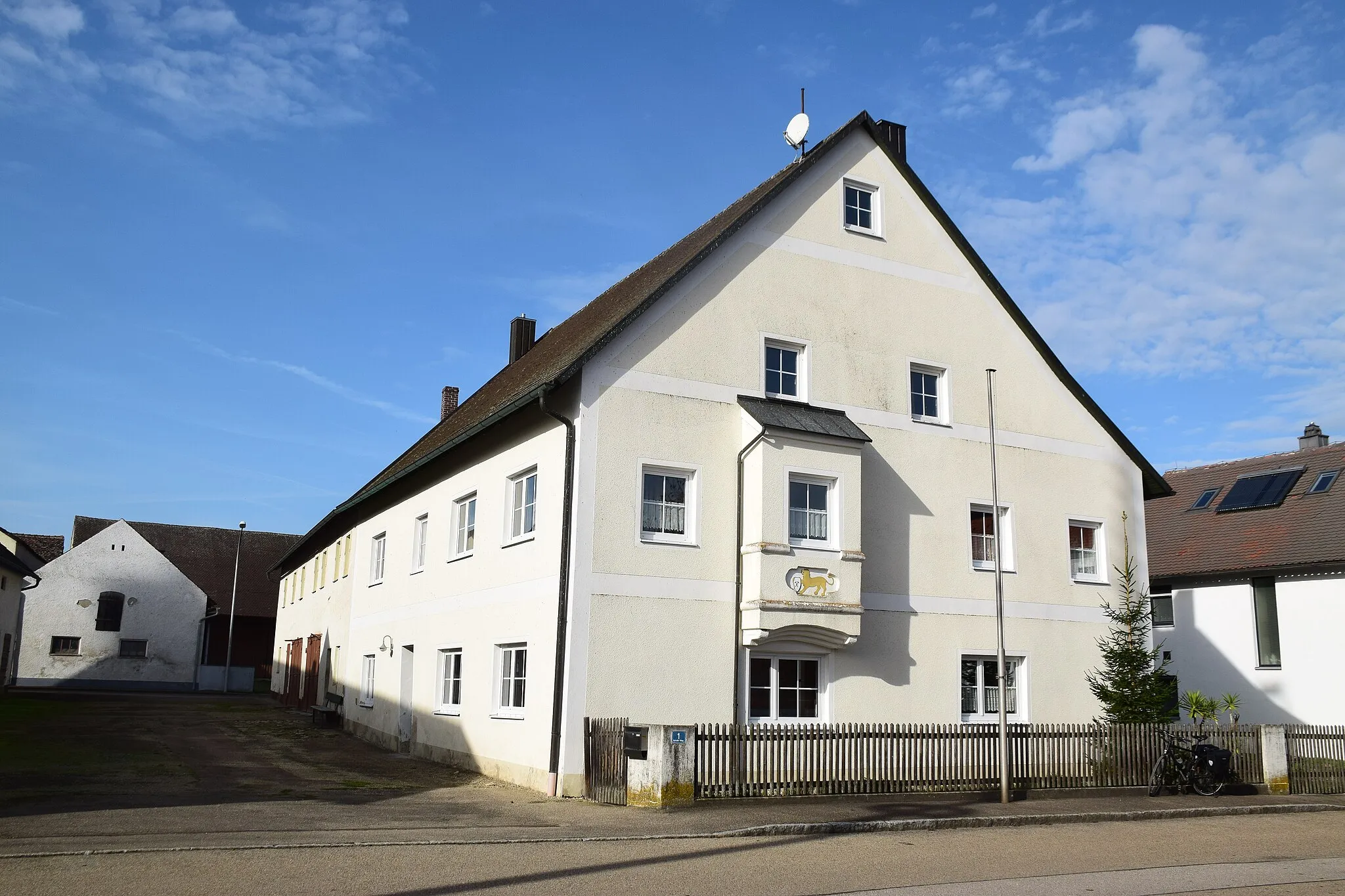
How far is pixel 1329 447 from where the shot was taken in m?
30.0

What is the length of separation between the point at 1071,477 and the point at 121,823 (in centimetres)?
1660

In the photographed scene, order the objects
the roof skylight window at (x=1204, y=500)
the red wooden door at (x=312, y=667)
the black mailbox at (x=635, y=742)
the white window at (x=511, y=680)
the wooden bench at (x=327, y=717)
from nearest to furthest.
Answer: the black mailbox at (x=635, y=742)
the white window at (x=511, y=680)
the wooden bench at (x=327, y=717)
the roof skylight window at (x=1204, y=500)
the red wooden door at (x=312, y=667)

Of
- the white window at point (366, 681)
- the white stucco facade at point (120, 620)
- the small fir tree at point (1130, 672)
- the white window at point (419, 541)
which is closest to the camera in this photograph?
the small fir tree at point (1130, 672)

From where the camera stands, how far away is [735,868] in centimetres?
1050

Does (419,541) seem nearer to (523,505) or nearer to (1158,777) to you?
(523,505)

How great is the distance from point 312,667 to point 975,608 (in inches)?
869

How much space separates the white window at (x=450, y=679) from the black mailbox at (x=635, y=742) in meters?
6.06

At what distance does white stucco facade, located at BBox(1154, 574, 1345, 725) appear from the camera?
25.2 metres

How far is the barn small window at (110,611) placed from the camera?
53.4m

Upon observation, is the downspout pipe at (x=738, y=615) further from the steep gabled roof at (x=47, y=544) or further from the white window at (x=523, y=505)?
the steep gabled roof at (x=47, y=544)

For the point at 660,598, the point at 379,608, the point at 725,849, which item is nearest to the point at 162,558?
the point at 379,608

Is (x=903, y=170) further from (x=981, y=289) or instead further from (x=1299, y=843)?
(x=1299, y=843)

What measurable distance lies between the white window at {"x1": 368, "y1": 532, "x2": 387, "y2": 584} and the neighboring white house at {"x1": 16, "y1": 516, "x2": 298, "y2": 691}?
2844 centimetres

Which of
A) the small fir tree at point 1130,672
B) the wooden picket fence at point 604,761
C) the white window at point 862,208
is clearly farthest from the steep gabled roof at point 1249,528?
the wooden picket fence at point 604,761
